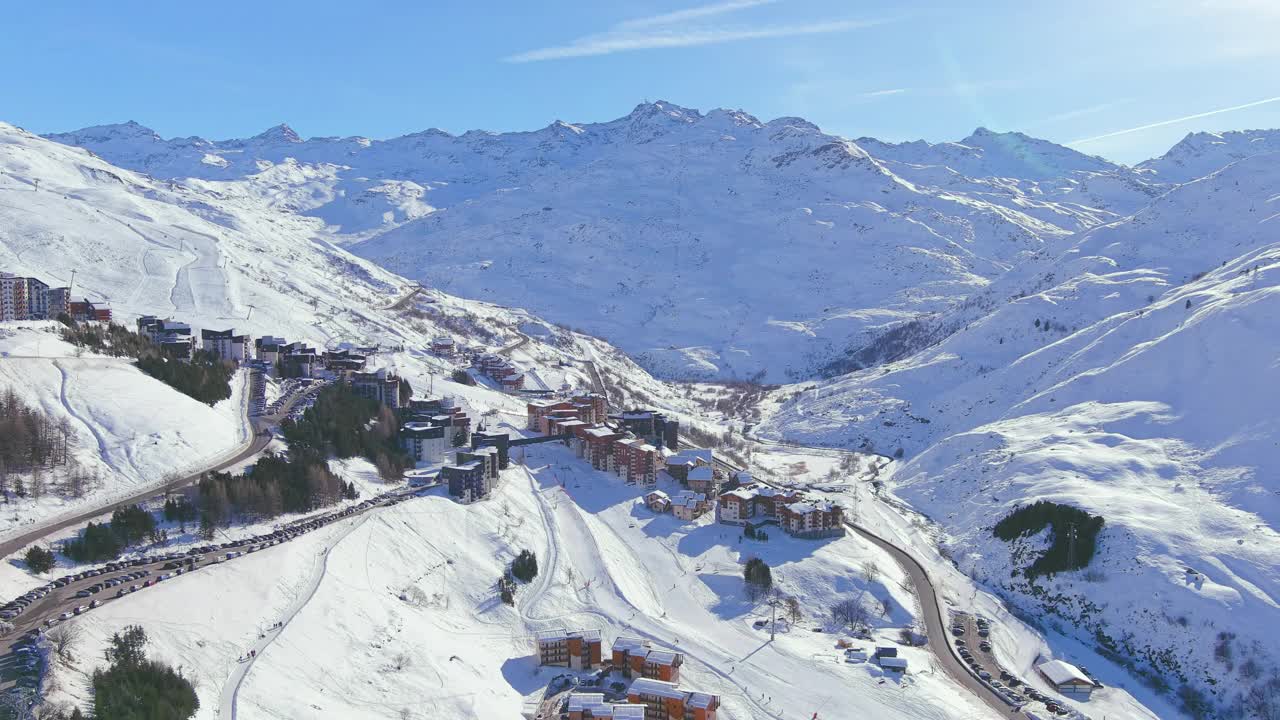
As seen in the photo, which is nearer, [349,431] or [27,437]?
[27,437]

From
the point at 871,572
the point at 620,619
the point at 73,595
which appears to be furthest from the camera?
the point at 871,572

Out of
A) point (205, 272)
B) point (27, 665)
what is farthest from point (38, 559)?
point (205, 272)

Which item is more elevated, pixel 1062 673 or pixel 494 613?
pixel 494 613

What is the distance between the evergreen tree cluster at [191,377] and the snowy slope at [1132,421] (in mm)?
61417

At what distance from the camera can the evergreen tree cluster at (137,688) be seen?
2805 centimetres

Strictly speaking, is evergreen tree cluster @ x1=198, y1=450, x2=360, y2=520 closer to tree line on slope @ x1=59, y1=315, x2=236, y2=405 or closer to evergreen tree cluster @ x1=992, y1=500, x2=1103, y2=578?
tree line on slope @ x1=59, y1=315, x2=236, y2=405

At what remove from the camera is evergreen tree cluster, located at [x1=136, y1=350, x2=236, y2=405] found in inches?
2539

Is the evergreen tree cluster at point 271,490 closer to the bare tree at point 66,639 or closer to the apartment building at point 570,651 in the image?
the bare tree at point 66,639

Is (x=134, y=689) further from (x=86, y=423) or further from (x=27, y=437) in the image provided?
(x=86, y=423)

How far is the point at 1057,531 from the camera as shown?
65.2m

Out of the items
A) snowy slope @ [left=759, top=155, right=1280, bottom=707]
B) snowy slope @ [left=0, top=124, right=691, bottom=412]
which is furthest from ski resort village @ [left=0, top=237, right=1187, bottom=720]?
snowy slope @ [left=0, top=124, right=691, bottom=412]

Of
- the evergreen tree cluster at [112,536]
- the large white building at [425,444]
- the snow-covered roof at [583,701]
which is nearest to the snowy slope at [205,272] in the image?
the large white building at [425,444]

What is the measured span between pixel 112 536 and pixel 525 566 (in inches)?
930

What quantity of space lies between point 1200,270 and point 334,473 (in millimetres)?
125009
